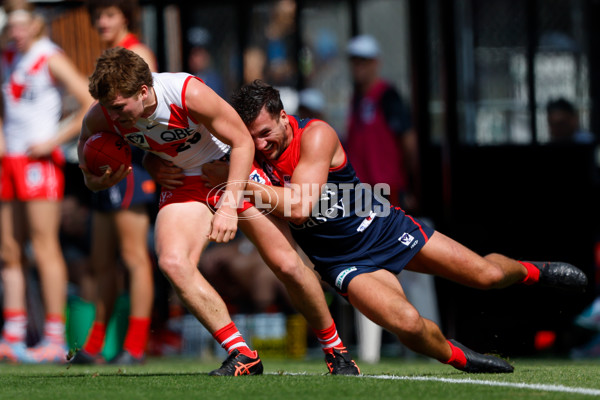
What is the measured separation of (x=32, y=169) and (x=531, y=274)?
369 centimetres

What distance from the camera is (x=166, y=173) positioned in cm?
533

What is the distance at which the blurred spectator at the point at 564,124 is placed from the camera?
835 cm

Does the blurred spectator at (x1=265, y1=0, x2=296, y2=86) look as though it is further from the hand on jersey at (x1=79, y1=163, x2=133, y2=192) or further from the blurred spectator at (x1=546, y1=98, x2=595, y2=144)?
the hand on jersey at (x1=79, y1=163, x2=133, y2=192)

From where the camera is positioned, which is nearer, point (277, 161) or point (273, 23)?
point (277, 161)

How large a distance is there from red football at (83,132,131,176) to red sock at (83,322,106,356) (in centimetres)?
204

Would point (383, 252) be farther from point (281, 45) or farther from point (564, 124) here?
point (281, 45)

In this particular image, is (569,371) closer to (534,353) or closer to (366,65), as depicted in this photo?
(534,353)

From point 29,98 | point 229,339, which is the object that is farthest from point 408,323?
point 29,98

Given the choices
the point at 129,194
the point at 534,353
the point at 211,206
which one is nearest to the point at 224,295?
the point at 129,194

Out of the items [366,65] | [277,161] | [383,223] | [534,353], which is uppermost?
[366,65]

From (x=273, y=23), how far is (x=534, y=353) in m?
3.59

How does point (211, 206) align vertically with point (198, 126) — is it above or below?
below

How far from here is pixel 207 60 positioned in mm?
8914

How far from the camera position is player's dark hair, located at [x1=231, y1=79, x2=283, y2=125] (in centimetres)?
510
